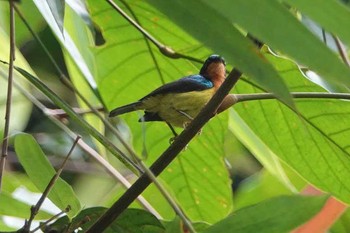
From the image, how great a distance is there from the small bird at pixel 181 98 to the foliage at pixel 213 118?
0.12 feet

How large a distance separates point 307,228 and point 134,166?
1.30 feet

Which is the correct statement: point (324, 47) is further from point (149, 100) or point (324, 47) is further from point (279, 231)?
point (149, 100)

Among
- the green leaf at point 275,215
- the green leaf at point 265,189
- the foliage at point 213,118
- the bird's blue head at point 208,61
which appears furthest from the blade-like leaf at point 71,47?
the green leaf at point 265,189

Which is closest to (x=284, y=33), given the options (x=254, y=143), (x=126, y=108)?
(x=126, y=108)

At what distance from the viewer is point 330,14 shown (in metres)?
0.56

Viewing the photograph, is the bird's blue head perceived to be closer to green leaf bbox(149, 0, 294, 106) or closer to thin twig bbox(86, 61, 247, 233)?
thin twig bbox(86, 61, 247, 233)

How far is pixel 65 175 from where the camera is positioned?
2602 mm

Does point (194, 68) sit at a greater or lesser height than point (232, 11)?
lesser

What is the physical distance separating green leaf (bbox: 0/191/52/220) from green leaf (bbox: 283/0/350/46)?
1.98ft

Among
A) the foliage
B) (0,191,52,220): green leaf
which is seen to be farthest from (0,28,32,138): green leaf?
(0,191,52,220): green leaf

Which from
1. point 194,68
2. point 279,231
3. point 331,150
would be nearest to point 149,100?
point 194,68

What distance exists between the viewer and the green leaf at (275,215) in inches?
23.0

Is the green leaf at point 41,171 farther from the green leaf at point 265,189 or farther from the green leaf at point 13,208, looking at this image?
the green leaf at point 265,189

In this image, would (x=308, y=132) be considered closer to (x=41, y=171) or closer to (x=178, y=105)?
(x=178, y=105)
